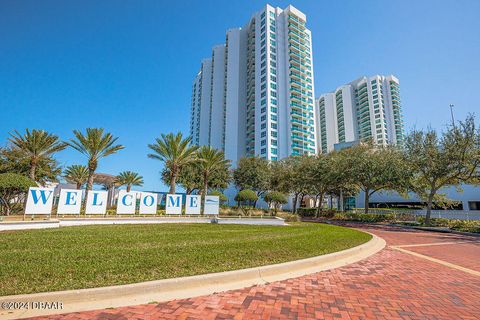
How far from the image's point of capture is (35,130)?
1072 inches

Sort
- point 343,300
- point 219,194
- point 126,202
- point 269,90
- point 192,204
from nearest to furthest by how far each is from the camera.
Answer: point 343,300, point 126,202, point 192,204, point 219,194, point 269,90

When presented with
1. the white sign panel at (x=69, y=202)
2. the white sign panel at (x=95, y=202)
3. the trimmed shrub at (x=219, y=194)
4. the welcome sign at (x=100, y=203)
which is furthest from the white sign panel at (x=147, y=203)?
the trimmed shrub at (x=219, y=194)

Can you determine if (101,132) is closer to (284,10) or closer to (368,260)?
(368,260)

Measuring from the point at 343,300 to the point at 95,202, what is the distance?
61.4ft

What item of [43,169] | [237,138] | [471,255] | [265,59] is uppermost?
[265,59]

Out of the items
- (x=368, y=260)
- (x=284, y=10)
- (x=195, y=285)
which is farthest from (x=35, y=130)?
(x=284, y=10)

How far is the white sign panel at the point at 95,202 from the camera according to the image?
18016 millimetres

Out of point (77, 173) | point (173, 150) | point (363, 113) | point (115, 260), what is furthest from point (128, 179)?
point (363, 113)

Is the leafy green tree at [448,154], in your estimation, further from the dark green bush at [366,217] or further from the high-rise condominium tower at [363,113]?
the high-rise condominium tower at [363,113]

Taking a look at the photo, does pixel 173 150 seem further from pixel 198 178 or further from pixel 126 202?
pixel 198 178

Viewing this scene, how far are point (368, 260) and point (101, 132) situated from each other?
2576 cm

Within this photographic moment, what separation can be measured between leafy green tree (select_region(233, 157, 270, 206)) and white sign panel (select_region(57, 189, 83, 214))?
3542 centimetres

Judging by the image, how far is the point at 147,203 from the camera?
67.0ft

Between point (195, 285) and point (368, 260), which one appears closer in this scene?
point (195, 285)
